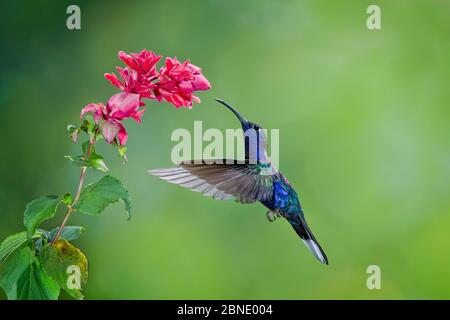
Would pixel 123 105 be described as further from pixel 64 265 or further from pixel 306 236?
pixel 306 236

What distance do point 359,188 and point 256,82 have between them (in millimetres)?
697

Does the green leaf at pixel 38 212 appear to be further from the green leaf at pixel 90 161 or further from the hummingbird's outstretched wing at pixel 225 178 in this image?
the hummingbird's outstretched wing at pixel 225 178

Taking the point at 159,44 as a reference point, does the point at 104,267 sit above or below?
below

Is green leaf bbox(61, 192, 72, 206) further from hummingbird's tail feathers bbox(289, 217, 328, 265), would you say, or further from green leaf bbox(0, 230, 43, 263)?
hummingbird's tail feathers bbox(289, 217, 328, 265)

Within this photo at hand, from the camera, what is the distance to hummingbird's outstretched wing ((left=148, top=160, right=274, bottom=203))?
1.14 meters

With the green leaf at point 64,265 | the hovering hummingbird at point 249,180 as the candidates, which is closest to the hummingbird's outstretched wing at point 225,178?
the hovering hummingbird at point 249,180

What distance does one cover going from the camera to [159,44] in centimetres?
299

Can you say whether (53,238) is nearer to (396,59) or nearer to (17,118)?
(17,118)

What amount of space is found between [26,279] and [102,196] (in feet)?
0.52

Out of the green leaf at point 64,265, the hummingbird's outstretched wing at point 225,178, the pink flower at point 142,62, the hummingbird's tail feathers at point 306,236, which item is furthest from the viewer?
the hummingbird's tail feathers at point 306,236

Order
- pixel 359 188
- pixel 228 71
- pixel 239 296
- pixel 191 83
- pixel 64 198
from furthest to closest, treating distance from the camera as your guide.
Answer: pixel 228 71 → pixel 359 188 → pixel 239 296 → pixel 191 83 → pixel 64 198

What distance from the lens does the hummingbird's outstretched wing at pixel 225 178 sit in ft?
3.74

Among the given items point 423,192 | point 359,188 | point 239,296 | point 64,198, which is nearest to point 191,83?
point 64,198

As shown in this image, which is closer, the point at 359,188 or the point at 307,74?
the point at 359,188
